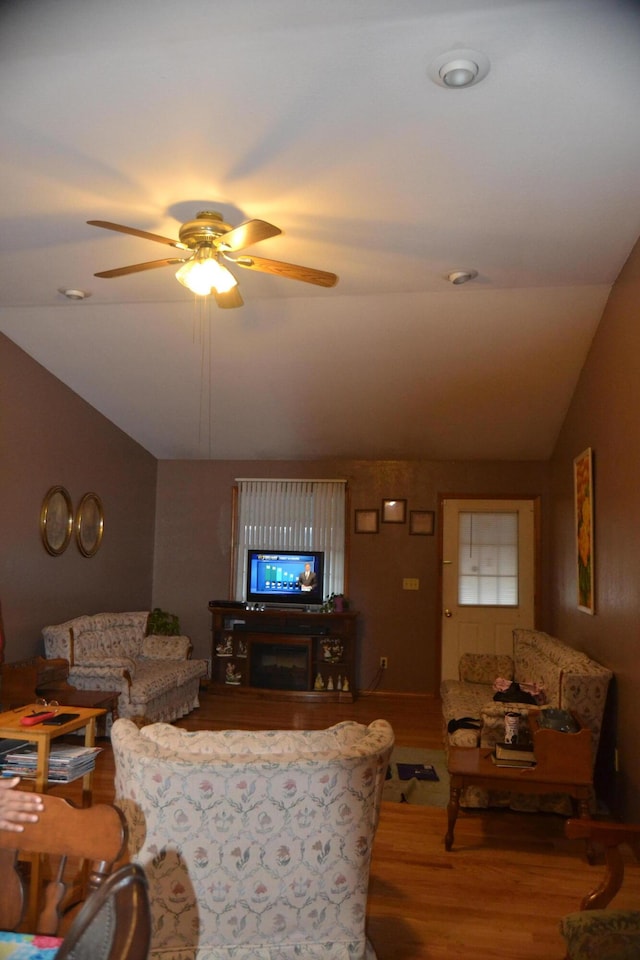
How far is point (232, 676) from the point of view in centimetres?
780

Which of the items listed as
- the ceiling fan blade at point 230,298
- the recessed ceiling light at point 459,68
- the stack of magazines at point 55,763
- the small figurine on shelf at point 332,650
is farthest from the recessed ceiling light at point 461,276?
the small figurine on shelf at point 332,650

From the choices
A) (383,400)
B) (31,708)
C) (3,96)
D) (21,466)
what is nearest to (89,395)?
(21,466)

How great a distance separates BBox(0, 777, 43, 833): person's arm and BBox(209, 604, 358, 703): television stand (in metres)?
6.00

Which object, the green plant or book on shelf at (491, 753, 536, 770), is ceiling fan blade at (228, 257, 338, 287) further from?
the green plant

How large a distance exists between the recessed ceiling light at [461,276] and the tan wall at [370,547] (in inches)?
142

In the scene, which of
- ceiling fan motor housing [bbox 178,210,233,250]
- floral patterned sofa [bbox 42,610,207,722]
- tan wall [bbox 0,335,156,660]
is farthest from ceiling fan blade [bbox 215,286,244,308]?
floral patterned sofa [bbox 42,610,207,722]

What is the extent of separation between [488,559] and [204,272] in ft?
17.6

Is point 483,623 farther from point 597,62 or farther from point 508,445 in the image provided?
point 597,62

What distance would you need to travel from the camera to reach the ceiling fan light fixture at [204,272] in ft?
11.3

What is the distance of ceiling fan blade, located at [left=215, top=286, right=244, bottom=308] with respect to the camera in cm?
384

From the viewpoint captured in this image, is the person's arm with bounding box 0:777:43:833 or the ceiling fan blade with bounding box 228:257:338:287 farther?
the ceiling fan blade with bounding box 228:257:338:287

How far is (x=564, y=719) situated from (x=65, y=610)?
4.50m

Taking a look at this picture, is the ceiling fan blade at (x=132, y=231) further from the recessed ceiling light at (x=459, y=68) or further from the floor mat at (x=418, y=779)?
the floor mat at (x=418, y=779)

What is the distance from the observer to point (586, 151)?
10.1 ft
